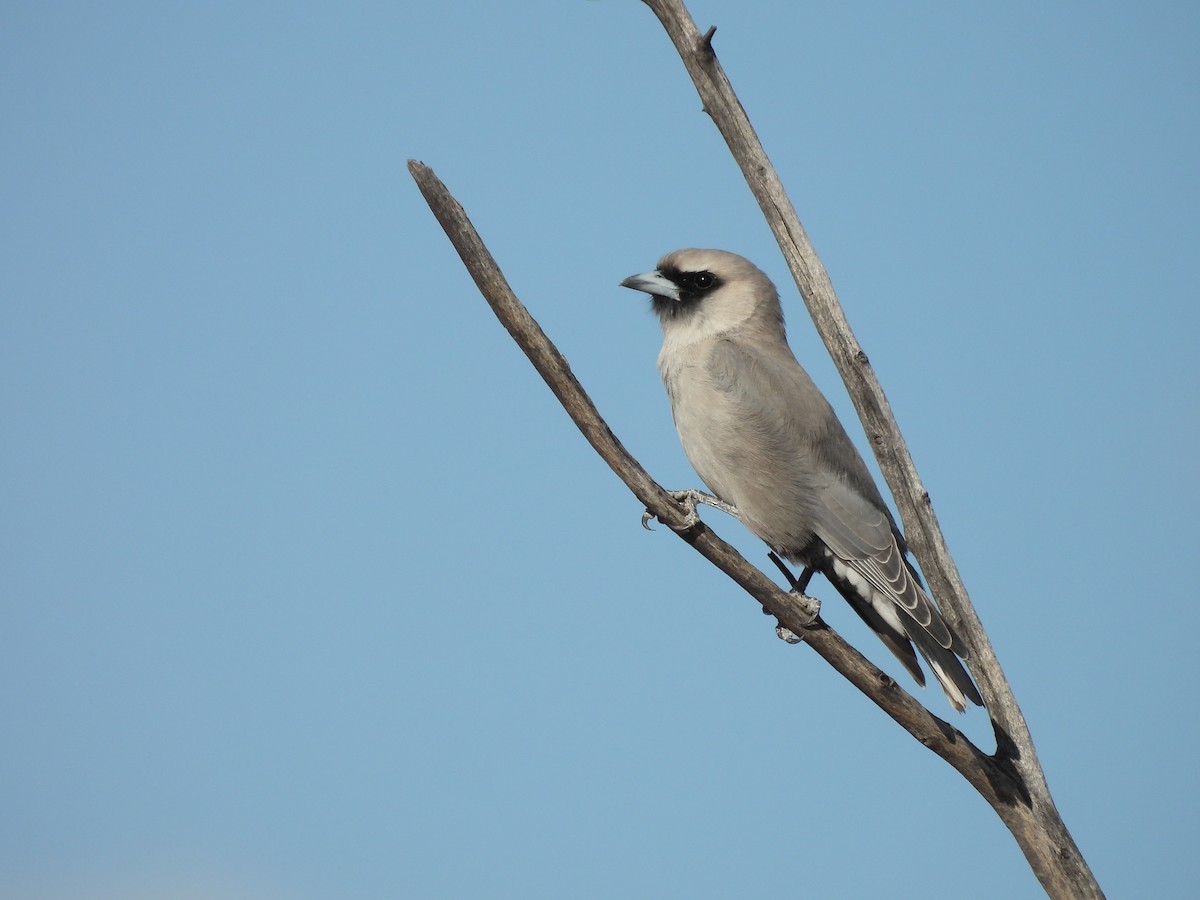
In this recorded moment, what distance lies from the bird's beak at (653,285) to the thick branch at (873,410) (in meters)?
1.21

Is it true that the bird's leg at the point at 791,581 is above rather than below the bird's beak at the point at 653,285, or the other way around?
below

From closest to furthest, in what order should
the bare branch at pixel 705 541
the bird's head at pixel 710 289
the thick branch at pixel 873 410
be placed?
the bare branch at pixel 705 541, the thick branch at pixel 873 410, the bird's head at pixel 710 289

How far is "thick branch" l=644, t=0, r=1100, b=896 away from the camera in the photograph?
4387 mm

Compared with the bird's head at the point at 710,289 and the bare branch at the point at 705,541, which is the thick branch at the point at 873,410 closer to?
the bare branch at the point at 705,541

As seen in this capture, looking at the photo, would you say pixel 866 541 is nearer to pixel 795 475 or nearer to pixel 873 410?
pixel 795 475

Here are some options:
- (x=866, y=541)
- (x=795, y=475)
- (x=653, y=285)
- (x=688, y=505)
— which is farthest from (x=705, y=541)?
(x=653, y=285)

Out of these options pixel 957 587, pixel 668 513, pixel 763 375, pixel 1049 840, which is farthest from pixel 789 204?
pixel 1049 840

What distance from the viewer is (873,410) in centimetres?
439

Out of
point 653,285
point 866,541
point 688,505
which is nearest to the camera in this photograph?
point 688,505

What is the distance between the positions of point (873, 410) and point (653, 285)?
168cm

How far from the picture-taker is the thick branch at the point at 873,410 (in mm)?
4387

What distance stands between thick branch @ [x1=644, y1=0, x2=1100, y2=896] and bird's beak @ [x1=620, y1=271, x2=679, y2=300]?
3.96 ft

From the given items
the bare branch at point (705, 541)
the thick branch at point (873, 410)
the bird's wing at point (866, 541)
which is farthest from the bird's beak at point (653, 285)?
the bare branch at point (705, 541)

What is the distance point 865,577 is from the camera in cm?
509
